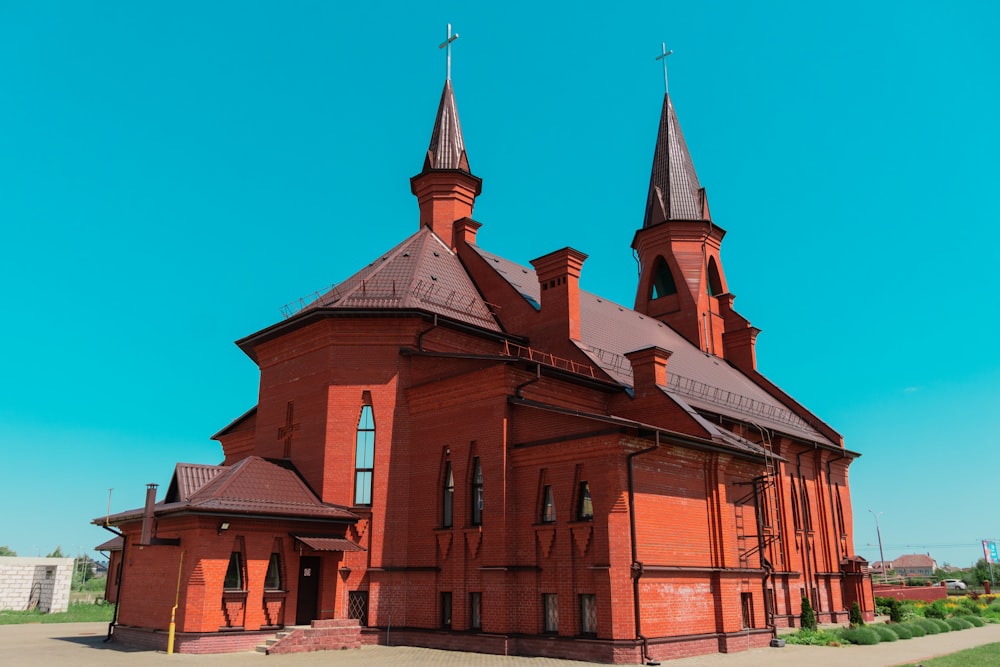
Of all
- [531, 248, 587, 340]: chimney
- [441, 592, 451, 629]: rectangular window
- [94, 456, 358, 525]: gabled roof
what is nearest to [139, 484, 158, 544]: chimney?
[94, 456, 358, 525]: gabled roof

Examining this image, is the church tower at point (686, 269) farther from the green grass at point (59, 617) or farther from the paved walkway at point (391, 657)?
the green grass at point (59, 617)

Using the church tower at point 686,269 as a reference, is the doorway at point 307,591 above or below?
below

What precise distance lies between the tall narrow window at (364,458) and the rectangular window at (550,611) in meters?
5.98

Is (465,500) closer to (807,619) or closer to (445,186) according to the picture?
(807,619)

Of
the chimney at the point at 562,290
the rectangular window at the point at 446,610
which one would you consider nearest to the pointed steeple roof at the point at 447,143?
the chimney at the point at 562,290

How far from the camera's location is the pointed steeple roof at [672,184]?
42.1 m

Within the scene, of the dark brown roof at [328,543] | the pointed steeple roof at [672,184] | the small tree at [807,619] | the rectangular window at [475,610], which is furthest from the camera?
the pointed steeple roof at [672,184]

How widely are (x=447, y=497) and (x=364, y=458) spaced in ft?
9.06

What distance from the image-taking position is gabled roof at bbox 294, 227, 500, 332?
24094mm

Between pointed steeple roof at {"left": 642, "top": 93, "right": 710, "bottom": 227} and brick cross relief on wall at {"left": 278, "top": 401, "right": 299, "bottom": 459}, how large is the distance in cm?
2482

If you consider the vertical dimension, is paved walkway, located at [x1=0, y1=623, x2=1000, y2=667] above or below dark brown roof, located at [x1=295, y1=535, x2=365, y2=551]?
below

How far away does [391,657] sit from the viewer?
17938mm

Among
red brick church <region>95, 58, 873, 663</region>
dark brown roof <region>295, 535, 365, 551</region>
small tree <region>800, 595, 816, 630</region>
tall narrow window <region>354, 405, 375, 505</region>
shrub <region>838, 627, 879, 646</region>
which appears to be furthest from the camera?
small tree <region>800, 595, 816, 630</region>

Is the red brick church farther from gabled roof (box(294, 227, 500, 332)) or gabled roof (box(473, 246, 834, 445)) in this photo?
gabled roof (box(473, 246, 834, 445))
